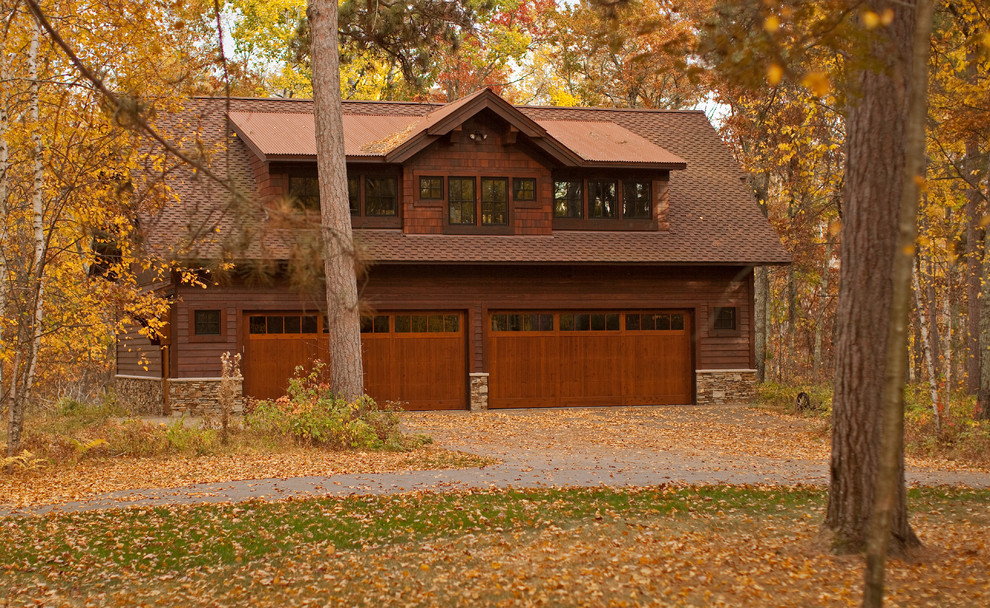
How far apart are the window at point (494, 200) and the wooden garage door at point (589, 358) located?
2122 millimetres

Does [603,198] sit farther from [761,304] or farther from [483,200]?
[761,304]

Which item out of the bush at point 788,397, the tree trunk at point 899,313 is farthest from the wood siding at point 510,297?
the tree trunk at point 899,313

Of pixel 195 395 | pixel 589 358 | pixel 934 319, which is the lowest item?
pixel 195 395

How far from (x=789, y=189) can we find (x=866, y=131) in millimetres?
18909

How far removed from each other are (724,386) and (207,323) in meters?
11.5

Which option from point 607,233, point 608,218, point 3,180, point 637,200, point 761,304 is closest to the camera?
point 3,180

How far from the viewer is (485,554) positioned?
7098 millimetres

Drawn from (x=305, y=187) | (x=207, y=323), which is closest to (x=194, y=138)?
(x=305, y=187)

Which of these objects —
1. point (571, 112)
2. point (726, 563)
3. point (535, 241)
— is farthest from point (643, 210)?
point (726, 563)

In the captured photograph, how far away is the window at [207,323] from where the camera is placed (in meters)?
19.2

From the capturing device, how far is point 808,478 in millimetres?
10750

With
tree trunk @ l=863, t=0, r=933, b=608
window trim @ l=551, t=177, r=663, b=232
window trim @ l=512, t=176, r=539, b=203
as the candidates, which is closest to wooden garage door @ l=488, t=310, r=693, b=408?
window trim @ l=551, t=177, r=663, b=232

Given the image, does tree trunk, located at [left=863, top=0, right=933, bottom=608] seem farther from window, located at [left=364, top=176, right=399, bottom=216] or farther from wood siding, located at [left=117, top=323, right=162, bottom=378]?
wood siding, located at [left=117, top=323, right=162, bottom=378]

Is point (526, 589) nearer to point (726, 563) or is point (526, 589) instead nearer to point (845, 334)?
point (726, 563)
